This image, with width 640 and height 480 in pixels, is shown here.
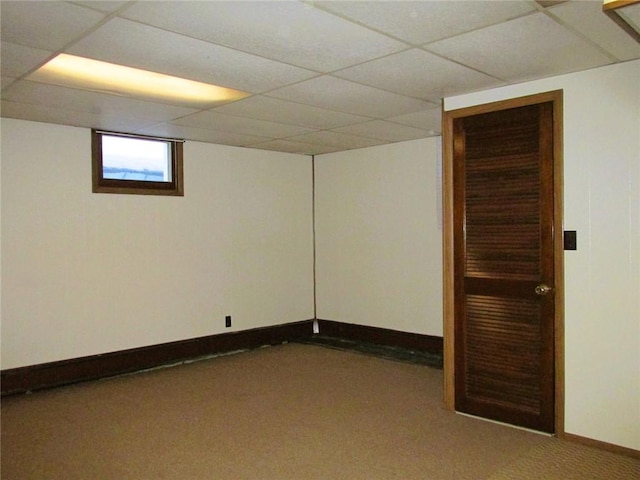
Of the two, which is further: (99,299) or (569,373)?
(99,299)

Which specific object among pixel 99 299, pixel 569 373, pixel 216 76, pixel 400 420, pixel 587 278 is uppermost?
pixel 216 76

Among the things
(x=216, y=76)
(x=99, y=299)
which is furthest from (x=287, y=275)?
(x=216, y=76)

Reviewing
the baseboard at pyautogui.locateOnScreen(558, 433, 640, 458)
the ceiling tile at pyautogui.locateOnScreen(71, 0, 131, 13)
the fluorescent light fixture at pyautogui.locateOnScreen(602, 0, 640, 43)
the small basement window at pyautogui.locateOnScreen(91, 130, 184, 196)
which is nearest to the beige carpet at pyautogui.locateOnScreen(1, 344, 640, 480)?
the baseboard at pyautogui.locateOnScreen(558, 433, 640, 458)

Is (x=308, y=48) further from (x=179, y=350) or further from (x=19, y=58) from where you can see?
(x=179, y=350)

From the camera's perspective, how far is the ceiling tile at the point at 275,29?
2.17m

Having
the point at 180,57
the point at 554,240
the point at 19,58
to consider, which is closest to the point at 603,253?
the point at 554,240

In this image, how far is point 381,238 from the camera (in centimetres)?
589

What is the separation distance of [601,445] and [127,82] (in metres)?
3.73

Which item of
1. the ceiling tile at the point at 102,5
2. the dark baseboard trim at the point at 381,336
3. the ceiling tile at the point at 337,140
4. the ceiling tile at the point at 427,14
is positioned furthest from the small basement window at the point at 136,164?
the ceiling tile at the point at 427,14

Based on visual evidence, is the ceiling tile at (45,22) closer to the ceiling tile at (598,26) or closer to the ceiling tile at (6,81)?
the ceiling tile at (6,81)

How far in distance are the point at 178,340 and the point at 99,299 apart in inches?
36.3

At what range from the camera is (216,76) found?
3.10m

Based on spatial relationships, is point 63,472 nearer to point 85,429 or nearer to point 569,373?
point 85,429

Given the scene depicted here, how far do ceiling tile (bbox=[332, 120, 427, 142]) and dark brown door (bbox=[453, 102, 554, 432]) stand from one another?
109 cm
